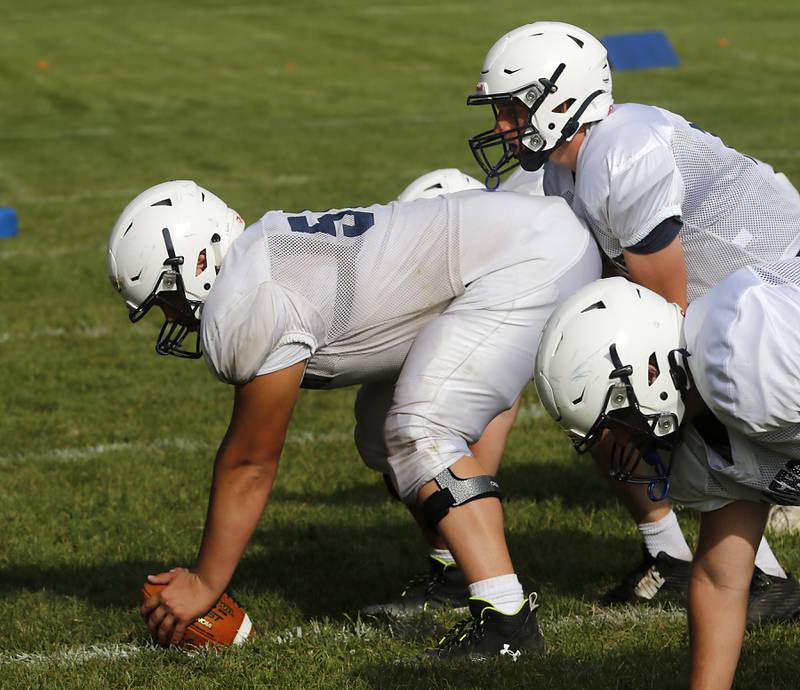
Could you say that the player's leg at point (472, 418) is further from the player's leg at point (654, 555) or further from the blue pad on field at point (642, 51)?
the blue pad on field at point (642, 51)

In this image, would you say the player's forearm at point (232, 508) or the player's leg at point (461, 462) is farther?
the player's forearm at point (232, 508)

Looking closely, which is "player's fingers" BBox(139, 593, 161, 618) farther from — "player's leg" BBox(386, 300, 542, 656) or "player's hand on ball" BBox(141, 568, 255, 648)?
"player's leg" BBox(386, 300, 542, 656)

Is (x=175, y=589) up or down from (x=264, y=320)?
down

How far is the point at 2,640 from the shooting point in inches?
178

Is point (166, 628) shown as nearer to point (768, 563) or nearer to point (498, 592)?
point (498, 592)

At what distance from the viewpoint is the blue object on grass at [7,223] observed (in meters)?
10.6

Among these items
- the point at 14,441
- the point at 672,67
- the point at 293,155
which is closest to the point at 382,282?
the point at 14,441

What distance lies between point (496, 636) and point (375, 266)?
112 cm

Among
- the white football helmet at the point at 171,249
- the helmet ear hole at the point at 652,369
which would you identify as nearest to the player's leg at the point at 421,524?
the white football helmet at the point at 171,249

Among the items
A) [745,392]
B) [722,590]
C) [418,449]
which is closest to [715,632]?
[722,590]

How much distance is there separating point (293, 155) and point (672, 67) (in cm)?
739

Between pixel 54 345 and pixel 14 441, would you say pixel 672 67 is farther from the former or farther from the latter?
pixel 14 441

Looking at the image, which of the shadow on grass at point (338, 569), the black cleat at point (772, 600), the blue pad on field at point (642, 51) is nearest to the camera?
the black cleat at point (772, 600)

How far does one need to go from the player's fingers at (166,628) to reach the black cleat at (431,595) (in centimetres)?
70
